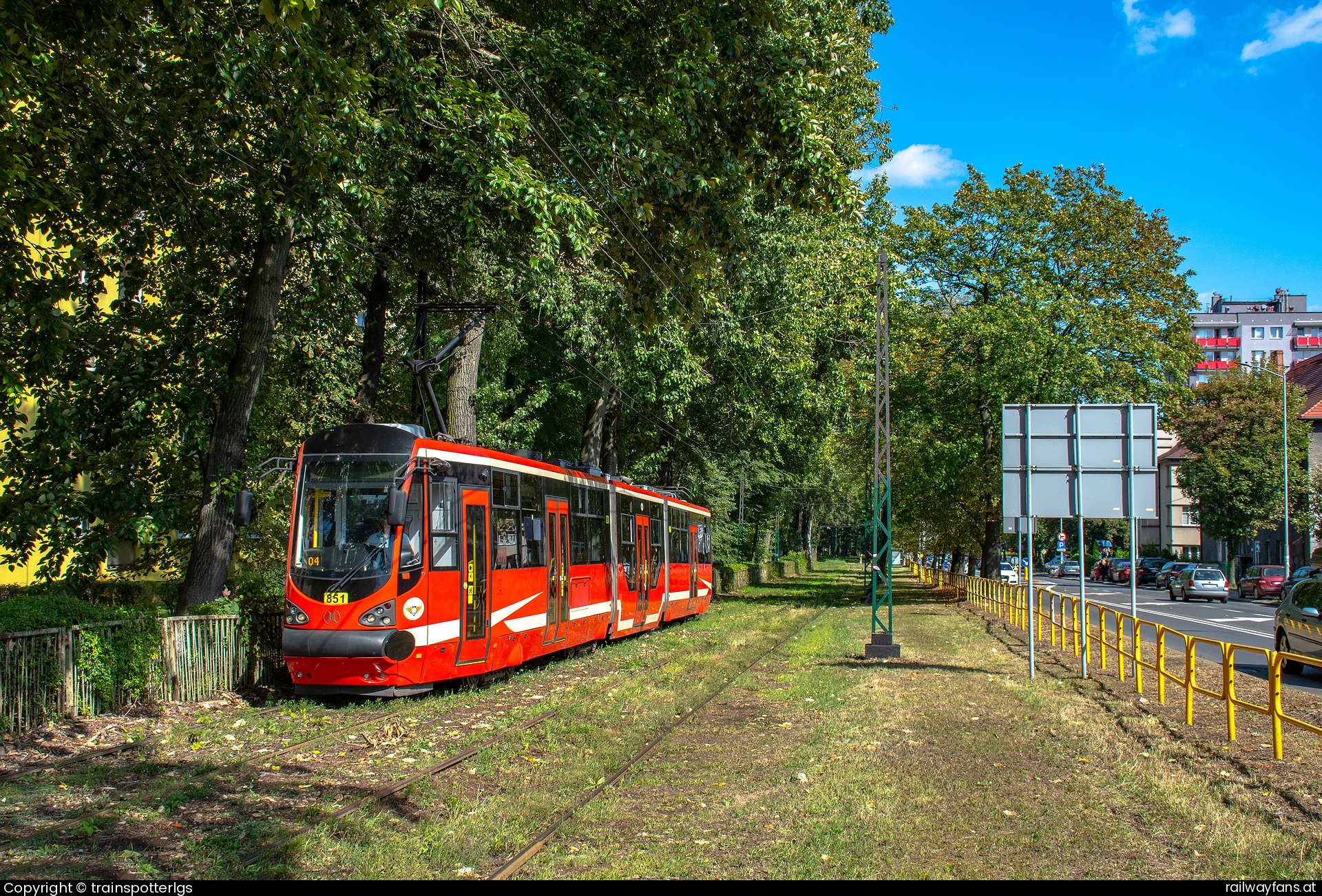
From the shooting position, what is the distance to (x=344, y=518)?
12.2 metres

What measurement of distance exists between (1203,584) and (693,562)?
26.2m

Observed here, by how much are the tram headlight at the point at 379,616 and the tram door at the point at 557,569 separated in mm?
4053

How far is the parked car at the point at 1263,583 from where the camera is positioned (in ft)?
140

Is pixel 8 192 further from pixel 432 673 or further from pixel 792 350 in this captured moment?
pixel 792 350

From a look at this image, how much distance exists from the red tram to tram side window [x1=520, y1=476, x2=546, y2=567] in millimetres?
32

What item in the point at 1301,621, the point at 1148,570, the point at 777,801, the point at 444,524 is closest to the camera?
the point at 777,801

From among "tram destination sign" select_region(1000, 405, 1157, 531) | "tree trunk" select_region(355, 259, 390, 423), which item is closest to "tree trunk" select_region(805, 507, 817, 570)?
"tree trunk" select_region(355, 259, 390, 423)

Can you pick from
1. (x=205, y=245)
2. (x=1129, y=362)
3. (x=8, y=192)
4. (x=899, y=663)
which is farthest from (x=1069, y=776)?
(x=1129, y=362)

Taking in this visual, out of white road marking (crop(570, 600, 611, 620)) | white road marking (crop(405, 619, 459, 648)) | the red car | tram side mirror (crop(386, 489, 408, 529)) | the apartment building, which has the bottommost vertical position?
the red car

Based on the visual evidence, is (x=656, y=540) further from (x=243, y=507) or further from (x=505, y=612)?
(x=243, y=507)

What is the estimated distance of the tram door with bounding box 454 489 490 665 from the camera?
12.8 m

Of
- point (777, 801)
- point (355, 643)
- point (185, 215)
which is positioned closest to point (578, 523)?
point (355, 643)

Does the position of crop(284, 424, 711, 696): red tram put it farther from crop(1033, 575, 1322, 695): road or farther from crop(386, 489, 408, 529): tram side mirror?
crop(1033, 575, 1322, 695): road

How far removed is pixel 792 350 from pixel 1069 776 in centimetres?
2125
